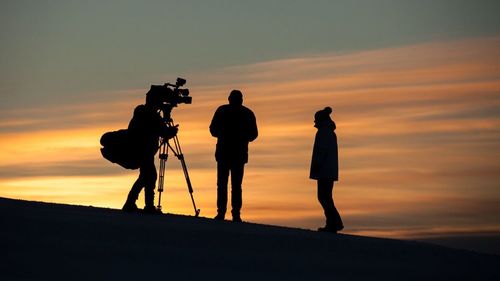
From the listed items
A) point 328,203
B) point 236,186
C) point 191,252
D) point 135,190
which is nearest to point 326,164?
point 328,203

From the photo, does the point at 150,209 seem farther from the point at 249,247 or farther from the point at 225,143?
the point at 249,247

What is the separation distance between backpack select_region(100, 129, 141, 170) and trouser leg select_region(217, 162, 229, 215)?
4.81 ft

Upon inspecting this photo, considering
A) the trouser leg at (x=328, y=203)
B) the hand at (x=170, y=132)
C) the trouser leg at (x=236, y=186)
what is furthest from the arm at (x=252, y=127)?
the trouser leg at (x=328, y=203)

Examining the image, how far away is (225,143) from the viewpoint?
53.5ft

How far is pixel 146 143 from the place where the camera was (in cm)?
1551

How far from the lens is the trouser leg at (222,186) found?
16.3m

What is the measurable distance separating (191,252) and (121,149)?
4.29m

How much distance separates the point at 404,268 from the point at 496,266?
7.22 feet

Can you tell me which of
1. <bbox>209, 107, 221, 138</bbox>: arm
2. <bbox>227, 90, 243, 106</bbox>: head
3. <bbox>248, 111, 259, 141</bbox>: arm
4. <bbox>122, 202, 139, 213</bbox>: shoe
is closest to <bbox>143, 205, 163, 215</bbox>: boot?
<bbox>122, 202, 139, 213</bbox>: shoe

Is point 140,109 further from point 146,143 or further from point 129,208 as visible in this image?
point 129,208

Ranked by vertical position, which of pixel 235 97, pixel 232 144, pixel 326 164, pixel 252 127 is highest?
pixel 235 97

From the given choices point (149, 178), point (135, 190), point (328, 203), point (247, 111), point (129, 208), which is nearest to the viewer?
point (149, 178)

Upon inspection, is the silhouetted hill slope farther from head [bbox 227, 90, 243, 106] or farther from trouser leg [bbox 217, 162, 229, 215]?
head [bbox 227, 90, 243, 106]

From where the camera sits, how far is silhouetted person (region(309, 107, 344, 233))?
52.4 ft
